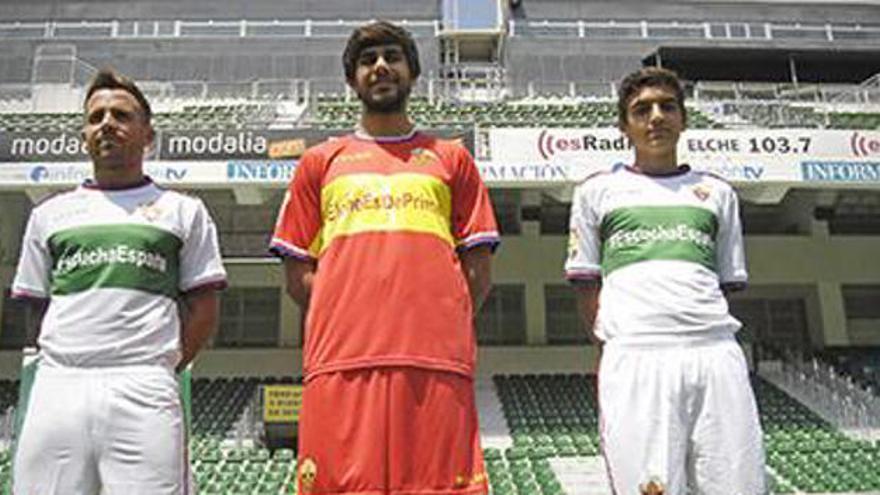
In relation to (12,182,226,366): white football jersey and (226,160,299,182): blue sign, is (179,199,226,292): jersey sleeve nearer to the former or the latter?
(12,182,226,366): white football jersey

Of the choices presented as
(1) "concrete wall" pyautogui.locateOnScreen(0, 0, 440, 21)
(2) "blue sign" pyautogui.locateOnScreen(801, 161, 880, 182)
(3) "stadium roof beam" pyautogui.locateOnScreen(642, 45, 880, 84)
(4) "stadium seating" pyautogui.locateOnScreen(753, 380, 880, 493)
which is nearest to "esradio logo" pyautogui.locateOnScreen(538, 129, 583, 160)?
(2) "blue sign" pyautogui.locateOnScreen(801, 161, 880, 182)

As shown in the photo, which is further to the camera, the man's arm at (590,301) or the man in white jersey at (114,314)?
the man's arm at (590,301)

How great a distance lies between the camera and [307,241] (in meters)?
2.58

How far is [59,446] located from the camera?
2.41 metres

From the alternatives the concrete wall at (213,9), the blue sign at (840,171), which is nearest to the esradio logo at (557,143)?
the blue sign at (840,171)

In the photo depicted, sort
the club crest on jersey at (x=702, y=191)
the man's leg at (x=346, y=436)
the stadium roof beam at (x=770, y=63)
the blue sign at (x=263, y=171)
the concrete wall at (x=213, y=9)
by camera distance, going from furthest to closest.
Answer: the concrete wall at (x=213, y=9) → the stadium roof beam at (x=770, y=63) → the blue sign at (x=263, y=171) → the club crest on jersey at (x=702, y=191) → the man's leg at (x=346, y=436)

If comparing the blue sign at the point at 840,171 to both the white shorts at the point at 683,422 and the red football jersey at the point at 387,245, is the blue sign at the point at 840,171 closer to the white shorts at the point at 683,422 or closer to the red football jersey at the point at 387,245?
the white shorts at the point at 683,422

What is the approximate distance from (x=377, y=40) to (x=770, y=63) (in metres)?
19.8

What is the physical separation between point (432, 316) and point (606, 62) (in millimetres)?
21327

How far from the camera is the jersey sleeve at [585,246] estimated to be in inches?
115

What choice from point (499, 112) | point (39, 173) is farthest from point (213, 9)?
point (39, 173)

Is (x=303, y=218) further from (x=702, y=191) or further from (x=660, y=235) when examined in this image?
(x=702, y=191)

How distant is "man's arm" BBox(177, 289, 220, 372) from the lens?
278 centimetres

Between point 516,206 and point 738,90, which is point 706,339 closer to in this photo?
point 516,206
